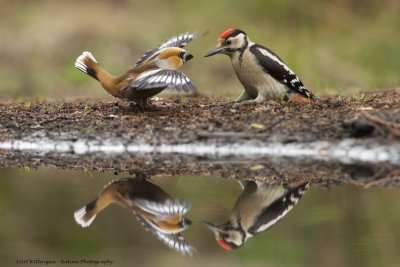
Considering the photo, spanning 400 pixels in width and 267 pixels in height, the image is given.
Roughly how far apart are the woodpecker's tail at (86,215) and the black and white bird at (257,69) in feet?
10.7

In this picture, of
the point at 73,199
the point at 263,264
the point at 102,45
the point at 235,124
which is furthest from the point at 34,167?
the point at 102,45

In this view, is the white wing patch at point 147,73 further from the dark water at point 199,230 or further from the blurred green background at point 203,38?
the blurred green background at point 203,38

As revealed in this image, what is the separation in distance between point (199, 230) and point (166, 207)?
0.55 m

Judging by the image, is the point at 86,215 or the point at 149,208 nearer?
the point at 86,215

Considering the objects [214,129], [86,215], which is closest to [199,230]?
[86,215]

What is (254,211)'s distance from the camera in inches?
182

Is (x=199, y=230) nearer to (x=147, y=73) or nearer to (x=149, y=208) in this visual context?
(x=149, y=208)

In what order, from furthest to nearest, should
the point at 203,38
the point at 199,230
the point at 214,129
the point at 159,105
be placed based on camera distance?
the point at 203,38 → the point at 159,105 → the point at 214,129 → the point at 199,230

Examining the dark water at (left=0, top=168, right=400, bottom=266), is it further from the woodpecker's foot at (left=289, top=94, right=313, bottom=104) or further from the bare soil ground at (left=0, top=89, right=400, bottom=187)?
the woodpecker's foot at (left=289, top=94, right=313, bottom=104)

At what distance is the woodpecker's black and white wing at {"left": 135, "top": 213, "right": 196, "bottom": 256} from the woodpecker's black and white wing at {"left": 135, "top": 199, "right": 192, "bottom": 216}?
0.89 ft

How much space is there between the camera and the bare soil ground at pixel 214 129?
18.3 feet

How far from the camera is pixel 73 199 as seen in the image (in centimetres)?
497

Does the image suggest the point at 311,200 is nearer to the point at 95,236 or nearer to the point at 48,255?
the point at 95,236

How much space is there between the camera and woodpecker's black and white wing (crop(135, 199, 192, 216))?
4.62 m
